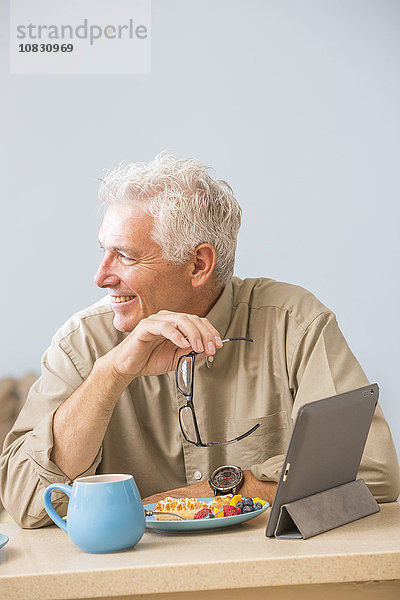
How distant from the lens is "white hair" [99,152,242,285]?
156 cm

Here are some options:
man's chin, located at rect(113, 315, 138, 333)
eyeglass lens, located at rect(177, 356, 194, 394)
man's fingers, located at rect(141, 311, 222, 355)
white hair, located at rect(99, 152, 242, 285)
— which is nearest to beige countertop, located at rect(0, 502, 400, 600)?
man's fingers, located at rect(141, 311, 222, 355)

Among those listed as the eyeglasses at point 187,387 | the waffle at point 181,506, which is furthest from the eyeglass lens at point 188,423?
the waffle at point 181,506

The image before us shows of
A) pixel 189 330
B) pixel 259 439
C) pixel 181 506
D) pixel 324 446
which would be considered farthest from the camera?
pixel 259 439

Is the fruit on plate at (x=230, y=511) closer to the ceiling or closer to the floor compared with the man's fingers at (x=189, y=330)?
closer to the floor

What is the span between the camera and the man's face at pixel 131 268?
1.53 metres

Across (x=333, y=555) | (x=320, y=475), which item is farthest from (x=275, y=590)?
(x=320, y=475)

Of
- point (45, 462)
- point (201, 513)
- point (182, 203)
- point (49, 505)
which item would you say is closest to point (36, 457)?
point (45, 462)

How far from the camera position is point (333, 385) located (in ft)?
4.50

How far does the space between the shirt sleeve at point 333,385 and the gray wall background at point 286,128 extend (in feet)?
3.89

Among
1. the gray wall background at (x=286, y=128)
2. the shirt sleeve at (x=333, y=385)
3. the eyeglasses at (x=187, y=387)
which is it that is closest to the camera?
the shirt sleeve at (x=333, y=385)

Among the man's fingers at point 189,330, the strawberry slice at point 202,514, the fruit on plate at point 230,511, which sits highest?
the man's fingers at point 189,330

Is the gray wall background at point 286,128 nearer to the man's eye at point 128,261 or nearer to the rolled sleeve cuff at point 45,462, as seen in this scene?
the man's eye at point 128,261

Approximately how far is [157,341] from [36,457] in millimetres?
316

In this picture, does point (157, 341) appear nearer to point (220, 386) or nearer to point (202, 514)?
point (220, 386)
